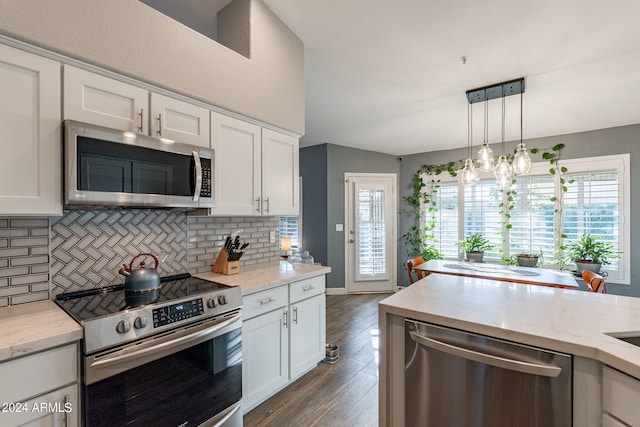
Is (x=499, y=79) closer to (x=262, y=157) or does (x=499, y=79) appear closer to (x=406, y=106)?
(x=406, y=106)

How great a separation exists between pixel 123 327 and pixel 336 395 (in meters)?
1.64

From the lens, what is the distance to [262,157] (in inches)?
91.0

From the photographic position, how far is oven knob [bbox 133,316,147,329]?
4.18 ft

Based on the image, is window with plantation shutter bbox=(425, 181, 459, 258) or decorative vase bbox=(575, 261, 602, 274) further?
window with plantation shutter bbox=(425, 181, 459, 258)

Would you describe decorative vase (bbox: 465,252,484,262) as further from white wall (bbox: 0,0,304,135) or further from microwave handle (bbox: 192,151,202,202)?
microwave handle (bbox: 192,151,202,202)

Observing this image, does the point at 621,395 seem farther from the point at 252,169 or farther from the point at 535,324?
the point at 252,169

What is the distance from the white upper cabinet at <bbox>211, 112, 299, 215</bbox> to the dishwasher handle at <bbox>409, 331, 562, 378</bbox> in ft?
4.89

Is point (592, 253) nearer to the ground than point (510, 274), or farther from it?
farther from it

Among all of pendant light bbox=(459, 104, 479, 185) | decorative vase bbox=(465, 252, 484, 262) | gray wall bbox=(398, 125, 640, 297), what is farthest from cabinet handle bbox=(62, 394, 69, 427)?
gray wall bbox=(398, 125, 640, 297)

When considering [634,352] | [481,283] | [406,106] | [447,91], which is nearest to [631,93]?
[447,91]

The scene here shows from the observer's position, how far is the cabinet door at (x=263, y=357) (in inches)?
72.8

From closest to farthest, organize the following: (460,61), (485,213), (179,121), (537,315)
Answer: (537,315) < (179,121) < (460,61) < (485,213)

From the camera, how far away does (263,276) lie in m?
2.14

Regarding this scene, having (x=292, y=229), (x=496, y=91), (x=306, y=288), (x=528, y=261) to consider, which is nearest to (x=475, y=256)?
(x=528, y=261)
